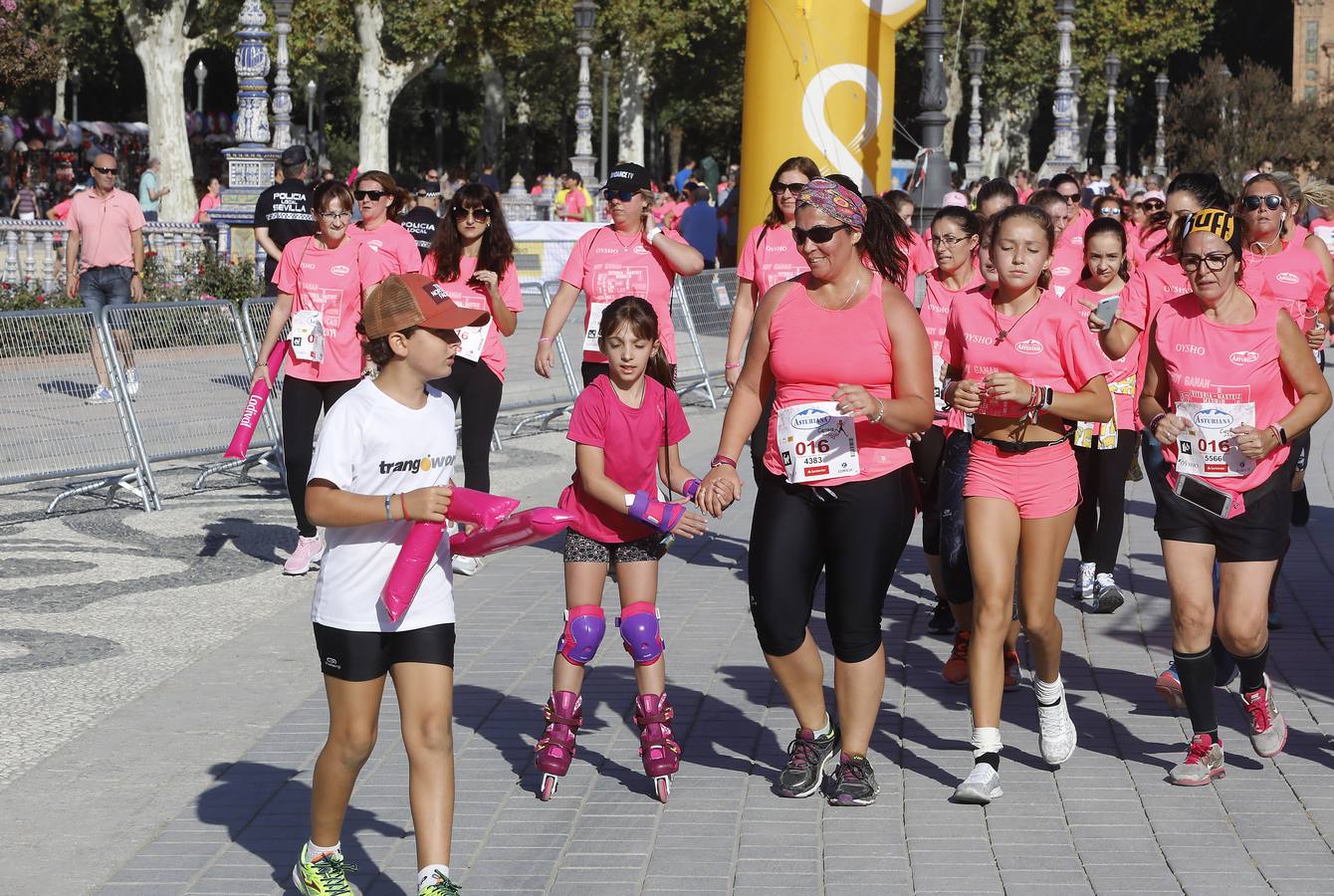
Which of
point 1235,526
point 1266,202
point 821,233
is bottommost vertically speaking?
point 1235,526

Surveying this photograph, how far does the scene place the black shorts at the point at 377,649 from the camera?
4.62m

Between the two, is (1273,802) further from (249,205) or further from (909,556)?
(249,205)

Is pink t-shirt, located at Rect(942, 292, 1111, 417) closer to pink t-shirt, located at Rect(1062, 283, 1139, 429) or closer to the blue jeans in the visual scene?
pink t-shirt, located at Rect(1062, 283, 1139, 429)

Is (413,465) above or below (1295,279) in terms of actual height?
below

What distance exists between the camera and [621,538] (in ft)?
19.5

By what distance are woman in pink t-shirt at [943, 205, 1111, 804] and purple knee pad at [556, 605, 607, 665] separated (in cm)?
119

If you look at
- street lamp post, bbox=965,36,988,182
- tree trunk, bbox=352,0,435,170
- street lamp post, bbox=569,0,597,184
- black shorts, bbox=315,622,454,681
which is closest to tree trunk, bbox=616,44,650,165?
tree trunk, bbox=352,0,435,170

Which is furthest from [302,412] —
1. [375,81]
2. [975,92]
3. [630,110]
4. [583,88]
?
[630,110]

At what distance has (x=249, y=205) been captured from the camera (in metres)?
23.2

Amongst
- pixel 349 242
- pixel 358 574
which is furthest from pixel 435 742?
pixel 349 242

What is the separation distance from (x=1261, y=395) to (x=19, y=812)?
4.08 meters

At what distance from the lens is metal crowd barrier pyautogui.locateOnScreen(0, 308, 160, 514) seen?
10.6 meters

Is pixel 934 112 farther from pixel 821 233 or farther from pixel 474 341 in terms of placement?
pixel 821 233

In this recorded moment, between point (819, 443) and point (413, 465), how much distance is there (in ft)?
4.67
